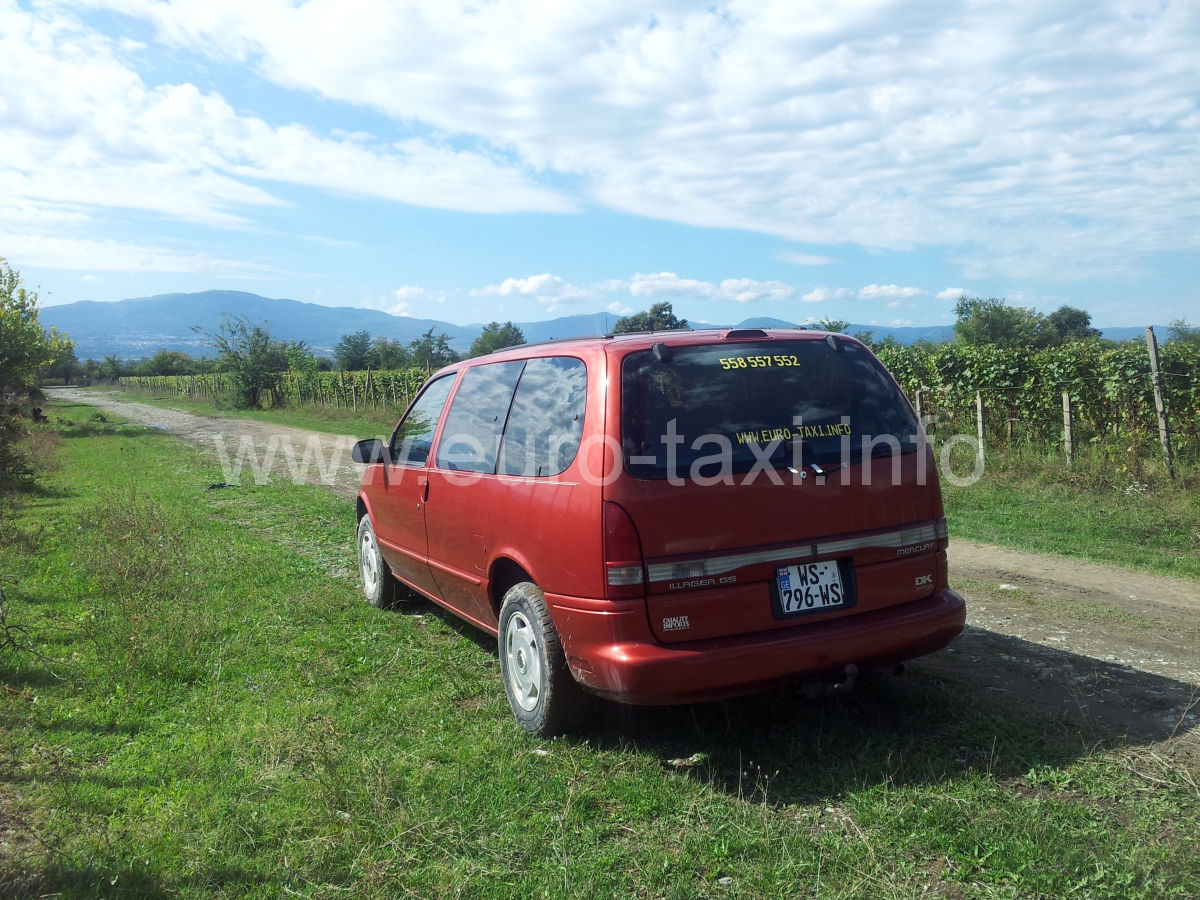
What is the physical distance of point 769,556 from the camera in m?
3.55

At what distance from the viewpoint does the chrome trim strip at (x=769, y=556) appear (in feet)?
11.3

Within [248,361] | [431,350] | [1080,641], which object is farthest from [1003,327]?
[1080,641]

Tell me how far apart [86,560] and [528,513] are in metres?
5.85

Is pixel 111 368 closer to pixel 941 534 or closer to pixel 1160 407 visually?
pixel 1160 407

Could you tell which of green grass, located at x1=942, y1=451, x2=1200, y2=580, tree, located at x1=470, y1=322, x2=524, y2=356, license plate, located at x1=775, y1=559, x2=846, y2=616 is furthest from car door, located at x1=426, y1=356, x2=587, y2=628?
tree, located at x1=470, y1=322, x2=524, y2=356

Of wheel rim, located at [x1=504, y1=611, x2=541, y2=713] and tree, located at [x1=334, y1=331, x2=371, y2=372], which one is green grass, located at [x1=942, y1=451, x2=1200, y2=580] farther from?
tree, located at [x1=334, y1=331, x2=371, y2=372]

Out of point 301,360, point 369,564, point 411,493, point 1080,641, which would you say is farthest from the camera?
point 301,360

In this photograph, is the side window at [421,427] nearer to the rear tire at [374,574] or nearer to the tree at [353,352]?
Result: the rear tire at [374,574]

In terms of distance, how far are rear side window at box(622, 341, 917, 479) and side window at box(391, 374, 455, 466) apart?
221 cm

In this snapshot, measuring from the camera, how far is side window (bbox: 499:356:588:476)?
3.88 metres

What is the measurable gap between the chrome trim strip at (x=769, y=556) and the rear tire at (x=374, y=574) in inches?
139

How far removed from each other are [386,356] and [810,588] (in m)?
56.5

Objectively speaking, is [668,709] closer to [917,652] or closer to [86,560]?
[917,652]

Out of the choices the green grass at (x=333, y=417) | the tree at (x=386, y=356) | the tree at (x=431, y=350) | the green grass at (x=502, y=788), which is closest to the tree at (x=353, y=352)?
the tree at (x=386, y=356)
